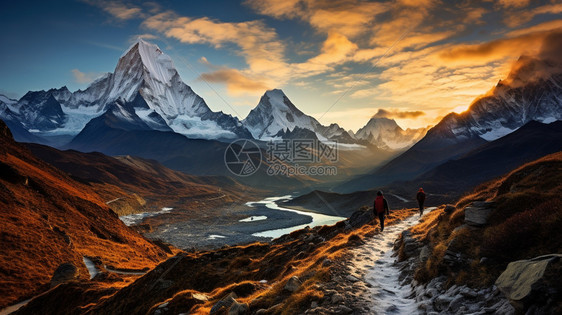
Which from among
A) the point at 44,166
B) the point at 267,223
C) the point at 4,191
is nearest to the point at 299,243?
the point at 4,191

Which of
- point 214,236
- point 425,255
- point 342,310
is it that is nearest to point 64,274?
point 342,310

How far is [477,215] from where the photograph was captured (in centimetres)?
1359

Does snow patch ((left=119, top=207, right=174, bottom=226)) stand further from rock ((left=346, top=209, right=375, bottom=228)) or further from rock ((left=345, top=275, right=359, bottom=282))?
rock ((left=345, top=275, right=359, bottom=282))

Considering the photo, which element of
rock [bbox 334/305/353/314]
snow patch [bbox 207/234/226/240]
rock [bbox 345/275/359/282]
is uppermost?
rock [bbox 334/305/353/314]

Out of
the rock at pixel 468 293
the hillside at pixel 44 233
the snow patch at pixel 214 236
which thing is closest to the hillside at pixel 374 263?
the rock at pixel 468 293

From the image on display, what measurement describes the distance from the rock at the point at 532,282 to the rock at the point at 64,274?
51932 millimetres

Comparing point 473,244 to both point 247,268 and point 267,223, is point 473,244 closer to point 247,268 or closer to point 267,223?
point 247,268

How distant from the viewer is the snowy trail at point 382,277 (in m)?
11.2

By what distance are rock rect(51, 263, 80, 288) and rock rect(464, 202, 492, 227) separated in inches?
1975

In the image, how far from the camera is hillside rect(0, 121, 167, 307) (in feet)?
150

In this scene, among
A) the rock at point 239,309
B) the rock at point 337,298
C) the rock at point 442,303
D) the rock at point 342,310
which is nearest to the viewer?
the rock at point 442,303

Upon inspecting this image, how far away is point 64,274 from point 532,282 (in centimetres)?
5312

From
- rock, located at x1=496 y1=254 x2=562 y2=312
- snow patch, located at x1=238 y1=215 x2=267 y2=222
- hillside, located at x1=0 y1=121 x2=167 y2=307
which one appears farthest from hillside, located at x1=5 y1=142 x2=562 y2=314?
snow patch, located at x1=238 y1=215 x2=267 y2=222

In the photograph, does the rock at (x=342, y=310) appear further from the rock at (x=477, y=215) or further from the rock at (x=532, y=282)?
the rock at (x=477, y=215)
